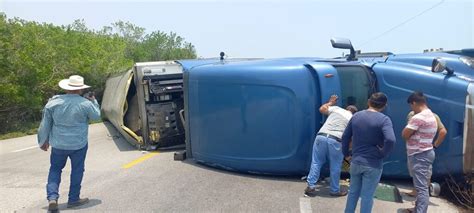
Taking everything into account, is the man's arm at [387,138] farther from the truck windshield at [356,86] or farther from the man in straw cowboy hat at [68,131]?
the man in straw cowboy hat at [68,131]

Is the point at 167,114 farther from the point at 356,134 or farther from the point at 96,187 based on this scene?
the point at 356,134

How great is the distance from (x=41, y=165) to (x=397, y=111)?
265 inches

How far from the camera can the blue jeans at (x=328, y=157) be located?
6.07 m

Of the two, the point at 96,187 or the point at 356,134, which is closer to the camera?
the point at 356,134

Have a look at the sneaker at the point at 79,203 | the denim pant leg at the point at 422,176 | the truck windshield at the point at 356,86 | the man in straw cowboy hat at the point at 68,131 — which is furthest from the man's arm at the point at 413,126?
the sneaker at the point at 79,203

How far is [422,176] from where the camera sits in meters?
5.24

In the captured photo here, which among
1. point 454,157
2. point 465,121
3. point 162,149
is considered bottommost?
point 162,149

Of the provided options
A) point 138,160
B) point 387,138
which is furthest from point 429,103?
point 138,160

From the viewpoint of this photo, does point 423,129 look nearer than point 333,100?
Yes

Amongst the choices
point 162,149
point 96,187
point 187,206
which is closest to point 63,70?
point 162,149

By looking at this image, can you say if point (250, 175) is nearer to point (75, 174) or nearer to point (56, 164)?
point (75, 174)

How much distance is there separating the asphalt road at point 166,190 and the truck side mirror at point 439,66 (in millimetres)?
1795

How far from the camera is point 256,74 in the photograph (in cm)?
683

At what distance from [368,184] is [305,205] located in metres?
1.19
